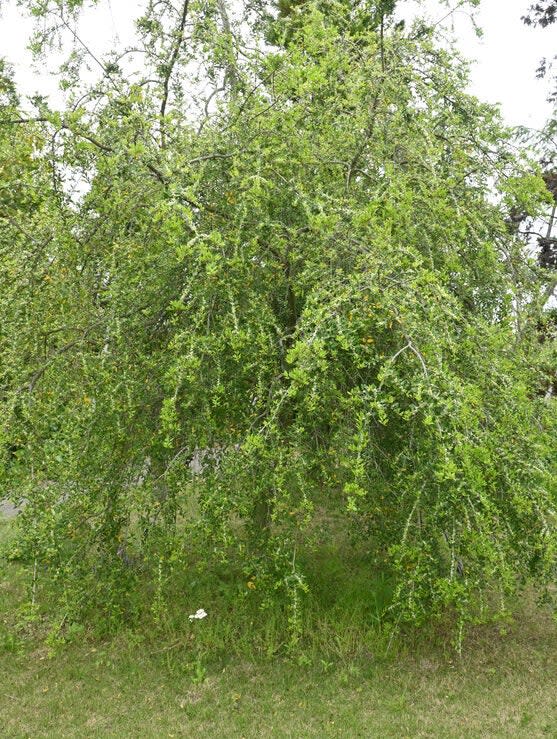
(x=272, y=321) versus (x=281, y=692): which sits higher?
(x=272, y=321)

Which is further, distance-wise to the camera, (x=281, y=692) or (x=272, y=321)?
(x=281, y=692)

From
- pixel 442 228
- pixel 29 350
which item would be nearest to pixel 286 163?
pixel 442 228

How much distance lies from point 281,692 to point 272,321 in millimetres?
2485

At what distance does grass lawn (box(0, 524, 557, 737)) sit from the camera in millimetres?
4211

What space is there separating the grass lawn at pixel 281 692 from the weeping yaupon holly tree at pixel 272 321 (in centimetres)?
58

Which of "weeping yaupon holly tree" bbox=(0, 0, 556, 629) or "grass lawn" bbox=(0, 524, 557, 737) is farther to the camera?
"grass lawn" bbox=(0, 524, 557, 737)

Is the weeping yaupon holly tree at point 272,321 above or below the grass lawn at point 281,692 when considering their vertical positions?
above

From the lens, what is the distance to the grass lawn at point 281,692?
4.21 meters

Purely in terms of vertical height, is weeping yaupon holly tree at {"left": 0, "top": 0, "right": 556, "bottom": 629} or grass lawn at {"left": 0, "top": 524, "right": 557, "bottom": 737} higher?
weeping yaupon holly tree at {"left": 0, "top": 0, "right": 556, "bottom": 629}

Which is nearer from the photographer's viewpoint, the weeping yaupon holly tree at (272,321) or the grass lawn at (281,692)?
the weeping yaupon holly tree at (272,321)

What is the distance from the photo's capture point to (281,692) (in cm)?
460

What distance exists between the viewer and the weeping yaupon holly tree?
368 cm

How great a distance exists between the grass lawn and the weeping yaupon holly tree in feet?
1.90

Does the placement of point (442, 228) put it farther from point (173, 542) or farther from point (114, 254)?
point (173, 542)
